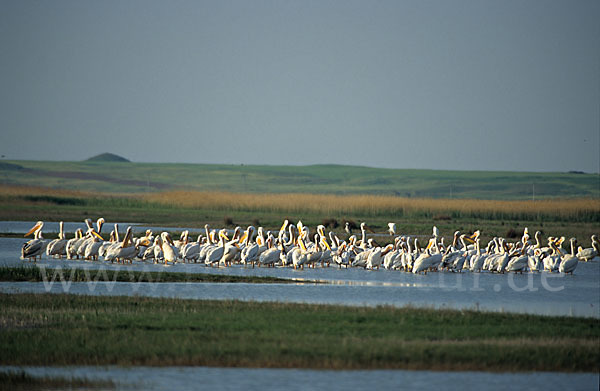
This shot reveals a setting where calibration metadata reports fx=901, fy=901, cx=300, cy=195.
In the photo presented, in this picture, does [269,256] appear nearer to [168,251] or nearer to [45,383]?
[168,251]

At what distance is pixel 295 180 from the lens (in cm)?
13925

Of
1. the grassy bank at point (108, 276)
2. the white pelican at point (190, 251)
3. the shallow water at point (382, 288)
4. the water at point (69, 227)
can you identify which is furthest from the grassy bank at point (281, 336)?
the water at point (69, 227)

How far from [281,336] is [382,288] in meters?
7.91

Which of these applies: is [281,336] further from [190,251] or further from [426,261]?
[190,251]

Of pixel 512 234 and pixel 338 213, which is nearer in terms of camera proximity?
pixel 512 234

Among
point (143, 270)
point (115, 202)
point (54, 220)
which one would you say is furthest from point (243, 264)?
point (115, 202)

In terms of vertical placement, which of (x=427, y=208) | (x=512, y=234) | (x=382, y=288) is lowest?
(x=382, y=288)

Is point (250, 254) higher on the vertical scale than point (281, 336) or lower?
higher

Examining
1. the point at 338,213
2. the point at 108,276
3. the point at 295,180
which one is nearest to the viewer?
the point at 108,276

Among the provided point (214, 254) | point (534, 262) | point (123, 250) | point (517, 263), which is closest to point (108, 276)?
point (123, 250)

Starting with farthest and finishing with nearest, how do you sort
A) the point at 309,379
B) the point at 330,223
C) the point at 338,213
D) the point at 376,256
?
the point at 338,213
the point at 330,223
the point at 376,256
the point at 309,379

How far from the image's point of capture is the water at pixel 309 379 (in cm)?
1069

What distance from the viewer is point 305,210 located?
51438 millimetres

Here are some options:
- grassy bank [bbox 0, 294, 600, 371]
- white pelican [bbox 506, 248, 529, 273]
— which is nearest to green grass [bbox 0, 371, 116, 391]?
grassy bank [bbox 0, 294, 600, 371]
